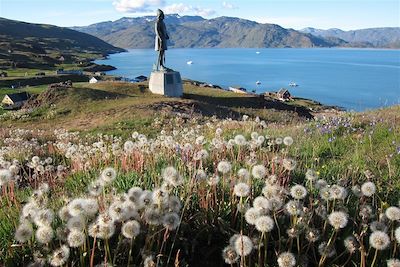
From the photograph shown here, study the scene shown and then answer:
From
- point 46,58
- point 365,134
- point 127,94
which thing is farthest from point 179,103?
point 46,58

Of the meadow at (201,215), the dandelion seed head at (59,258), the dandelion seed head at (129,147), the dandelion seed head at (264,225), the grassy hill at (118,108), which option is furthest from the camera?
the grassy hill at (118,108)

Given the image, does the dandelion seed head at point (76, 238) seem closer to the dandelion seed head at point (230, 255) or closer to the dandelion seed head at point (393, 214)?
the dandelion seed head at point (230, 255)

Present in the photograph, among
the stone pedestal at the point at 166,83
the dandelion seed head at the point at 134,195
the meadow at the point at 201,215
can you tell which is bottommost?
the stone pedestal at the point at 166,83

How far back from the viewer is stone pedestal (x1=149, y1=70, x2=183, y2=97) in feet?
136

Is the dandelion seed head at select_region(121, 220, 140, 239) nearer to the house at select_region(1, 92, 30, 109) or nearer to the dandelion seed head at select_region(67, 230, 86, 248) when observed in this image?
the dandelion seed head at select_region(67, 230, 86, 248)

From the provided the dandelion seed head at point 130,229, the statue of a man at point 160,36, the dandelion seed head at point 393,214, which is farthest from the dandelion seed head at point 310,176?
the statue of a man at point 160,36

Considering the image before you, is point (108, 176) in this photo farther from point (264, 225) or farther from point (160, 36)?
point (160, 36)

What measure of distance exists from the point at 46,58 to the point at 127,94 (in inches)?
6210

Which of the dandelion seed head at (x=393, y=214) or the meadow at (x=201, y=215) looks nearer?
the meadow at (x=201, y=215)

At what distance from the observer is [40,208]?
3.91 m

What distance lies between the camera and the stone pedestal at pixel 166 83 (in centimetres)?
4159

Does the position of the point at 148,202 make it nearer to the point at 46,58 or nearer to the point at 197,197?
the point at 197,197

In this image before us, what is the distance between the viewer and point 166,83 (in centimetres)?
4159

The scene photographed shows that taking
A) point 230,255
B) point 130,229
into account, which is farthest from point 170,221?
point 230,255
